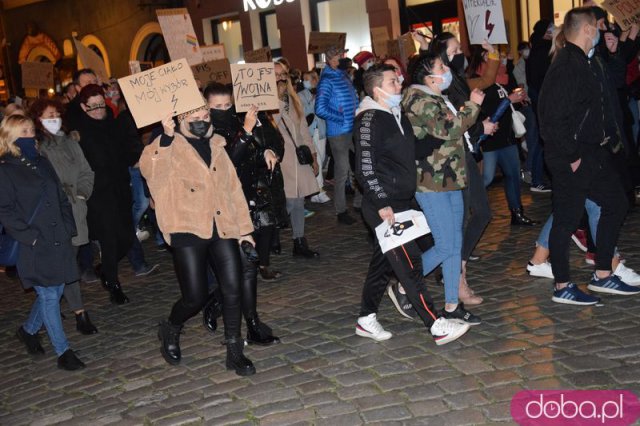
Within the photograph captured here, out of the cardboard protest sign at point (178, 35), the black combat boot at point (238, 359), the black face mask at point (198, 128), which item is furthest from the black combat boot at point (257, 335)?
the cardboard protest sign at point (178, 35)

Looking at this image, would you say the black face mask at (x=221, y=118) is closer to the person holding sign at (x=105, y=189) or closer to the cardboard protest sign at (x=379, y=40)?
the person holding sign at (x=105, y=189)

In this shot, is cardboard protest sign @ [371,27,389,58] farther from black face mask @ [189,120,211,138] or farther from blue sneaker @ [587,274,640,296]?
black face mask @ [189,120,211,138]

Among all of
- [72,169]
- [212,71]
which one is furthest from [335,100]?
[72,169]

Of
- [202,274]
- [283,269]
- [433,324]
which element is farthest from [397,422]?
[283,269]

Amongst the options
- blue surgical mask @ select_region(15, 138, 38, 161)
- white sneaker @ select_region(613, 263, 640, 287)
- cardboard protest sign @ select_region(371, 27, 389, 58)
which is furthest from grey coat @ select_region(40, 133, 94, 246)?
cardboard protest sign @ select_region(371, 27, 389, 58)

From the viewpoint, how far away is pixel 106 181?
786 centimetres

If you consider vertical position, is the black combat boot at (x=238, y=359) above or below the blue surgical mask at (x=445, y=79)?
below

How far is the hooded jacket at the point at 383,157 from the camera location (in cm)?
550

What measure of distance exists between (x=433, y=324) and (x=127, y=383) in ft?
7.10

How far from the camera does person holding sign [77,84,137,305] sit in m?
7.75

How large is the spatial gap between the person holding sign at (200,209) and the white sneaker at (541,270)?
271cm

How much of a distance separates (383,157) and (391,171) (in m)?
0.11
